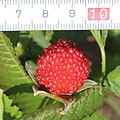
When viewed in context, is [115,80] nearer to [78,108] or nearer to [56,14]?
[78,108]

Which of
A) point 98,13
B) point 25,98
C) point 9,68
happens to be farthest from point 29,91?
point 98,13

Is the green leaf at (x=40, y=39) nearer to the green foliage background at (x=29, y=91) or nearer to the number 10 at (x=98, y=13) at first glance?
the green foliage background at (x=29, y=91)

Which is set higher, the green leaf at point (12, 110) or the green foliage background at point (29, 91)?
the green foliage background at point (29, 91)

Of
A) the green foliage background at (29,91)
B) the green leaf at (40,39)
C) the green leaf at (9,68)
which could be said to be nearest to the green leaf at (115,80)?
the green foliage background at (29,91)

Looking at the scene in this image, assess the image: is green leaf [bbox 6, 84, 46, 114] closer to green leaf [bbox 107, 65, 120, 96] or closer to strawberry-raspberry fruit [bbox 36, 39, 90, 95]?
strawberry-raspberry fruit [bbox 36, 39, 90, 95]

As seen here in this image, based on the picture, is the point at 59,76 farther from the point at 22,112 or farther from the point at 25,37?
the point at 25,37

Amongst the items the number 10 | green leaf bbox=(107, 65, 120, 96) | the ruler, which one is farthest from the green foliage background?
the number 10

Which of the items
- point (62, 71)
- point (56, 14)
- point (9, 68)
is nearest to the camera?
point (62, 71)
